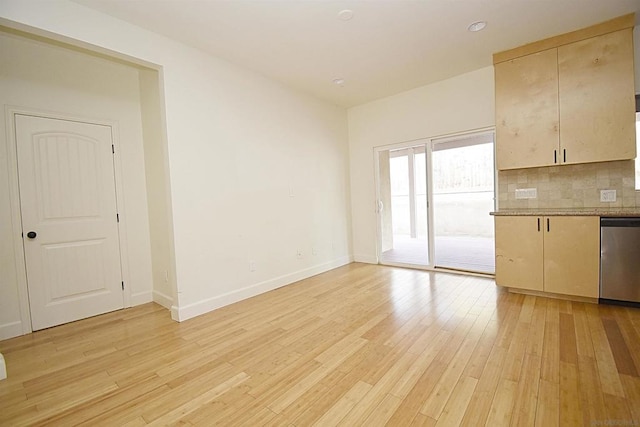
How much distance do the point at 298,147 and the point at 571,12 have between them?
339 cm

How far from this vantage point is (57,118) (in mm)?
2980

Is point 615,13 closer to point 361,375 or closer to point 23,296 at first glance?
point 361,375

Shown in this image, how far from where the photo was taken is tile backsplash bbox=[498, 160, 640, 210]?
10.2 ft

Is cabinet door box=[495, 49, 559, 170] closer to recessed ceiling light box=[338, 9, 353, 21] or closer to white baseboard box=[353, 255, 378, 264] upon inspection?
recessed ceiling light box=[338, 9, 353, 21]

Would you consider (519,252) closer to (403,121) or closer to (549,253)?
(549,253)

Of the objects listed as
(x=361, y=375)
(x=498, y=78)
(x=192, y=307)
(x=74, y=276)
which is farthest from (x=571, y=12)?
(x=74, y=276)

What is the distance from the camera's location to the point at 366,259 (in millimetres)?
5309

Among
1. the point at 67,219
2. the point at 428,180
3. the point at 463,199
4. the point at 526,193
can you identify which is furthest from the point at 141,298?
the point at 463,199

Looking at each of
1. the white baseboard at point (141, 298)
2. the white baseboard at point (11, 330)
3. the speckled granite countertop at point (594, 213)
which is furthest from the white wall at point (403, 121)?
the white baseboard at point (11, 330)

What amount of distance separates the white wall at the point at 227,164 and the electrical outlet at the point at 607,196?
3597 millimetres

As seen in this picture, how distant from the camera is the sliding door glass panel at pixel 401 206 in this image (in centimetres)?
534

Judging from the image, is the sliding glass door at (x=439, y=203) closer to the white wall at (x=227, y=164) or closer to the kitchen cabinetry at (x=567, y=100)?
the kitchen cabinetry at (x=567, y=100)

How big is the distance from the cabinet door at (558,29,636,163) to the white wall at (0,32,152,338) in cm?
510

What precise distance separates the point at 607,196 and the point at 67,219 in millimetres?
6072
